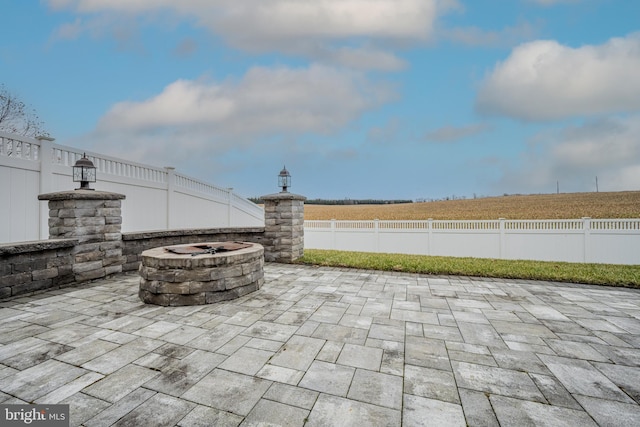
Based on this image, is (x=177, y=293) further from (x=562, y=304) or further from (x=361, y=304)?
(x=562, y=304)

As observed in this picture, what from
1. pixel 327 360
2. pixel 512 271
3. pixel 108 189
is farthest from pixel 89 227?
pixel 512 271

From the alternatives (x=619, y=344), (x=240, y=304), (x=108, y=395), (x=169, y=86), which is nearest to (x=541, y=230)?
(x=619, y=344)

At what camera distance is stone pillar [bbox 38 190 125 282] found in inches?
182

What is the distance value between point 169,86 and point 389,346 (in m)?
9.56

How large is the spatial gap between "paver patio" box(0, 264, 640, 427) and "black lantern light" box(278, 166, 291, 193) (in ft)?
12.6

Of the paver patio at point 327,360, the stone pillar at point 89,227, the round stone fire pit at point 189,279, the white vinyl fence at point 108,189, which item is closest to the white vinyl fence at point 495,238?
the white vinyl fence at point 108,189

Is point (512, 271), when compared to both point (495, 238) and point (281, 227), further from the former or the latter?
point (281, 227)

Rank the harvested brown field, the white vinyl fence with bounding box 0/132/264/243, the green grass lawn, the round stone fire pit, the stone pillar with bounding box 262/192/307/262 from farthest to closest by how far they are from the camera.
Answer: the harvested brown field, the stone pillar with bounding box 262/192/307/262, the green grass lawn, the white vinyl fence with bounding box 0/132/264/243, the round stone fire pit

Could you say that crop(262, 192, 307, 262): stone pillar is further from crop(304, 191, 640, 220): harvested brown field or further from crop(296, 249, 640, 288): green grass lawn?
crop(304, 191, 640, 220): harvested brown field

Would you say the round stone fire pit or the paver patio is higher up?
the round stone fire pit

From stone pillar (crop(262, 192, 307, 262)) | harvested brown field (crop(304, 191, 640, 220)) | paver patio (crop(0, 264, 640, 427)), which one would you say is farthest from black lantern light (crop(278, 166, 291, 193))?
harvested brown field (crop(304, 191, 640, 220))

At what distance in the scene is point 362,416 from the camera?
5.46ft

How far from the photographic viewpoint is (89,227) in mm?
4816

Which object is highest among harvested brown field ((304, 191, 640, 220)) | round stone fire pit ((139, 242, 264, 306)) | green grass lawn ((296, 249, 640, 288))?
harvested brown field ((304, 191, 640, 220))
